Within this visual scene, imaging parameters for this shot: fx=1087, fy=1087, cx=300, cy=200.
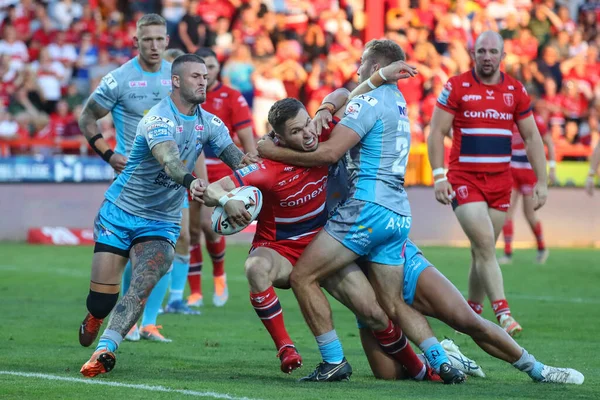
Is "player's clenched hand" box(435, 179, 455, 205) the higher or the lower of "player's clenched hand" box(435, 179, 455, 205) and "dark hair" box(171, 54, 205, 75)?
the lower

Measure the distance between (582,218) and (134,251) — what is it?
49.0ft

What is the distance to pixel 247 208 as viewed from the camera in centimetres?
702

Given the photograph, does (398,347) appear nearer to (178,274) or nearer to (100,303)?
(100,303)

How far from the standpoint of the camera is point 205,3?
2381 centimetres

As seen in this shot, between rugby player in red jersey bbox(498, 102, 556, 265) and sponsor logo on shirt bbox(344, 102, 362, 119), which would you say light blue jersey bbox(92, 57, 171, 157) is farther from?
rugby player in red jersey bbox(498, 102, 556, 265)

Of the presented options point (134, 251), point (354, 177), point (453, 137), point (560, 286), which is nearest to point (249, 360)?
point (134, 251)

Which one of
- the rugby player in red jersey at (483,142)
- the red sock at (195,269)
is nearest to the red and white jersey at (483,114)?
the rugby player in red jersey at (483,142)

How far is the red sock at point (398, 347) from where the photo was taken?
7.37 meters

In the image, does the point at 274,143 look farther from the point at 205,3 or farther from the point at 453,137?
the point at 205,3

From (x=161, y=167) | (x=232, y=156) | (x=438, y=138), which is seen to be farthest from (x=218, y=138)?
(x=438, y=138)

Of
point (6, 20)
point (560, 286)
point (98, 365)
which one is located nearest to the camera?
point (98, 365)

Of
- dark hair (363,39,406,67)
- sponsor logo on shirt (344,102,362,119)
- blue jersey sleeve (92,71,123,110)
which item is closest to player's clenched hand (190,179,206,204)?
sponsor logo on shirt (344,102,362,119)

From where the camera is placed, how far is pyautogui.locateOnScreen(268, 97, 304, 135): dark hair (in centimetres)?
722

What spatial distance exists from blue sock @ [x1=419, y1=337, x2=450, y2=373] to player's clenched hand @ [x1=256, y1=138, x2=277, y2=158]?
1632 mm
